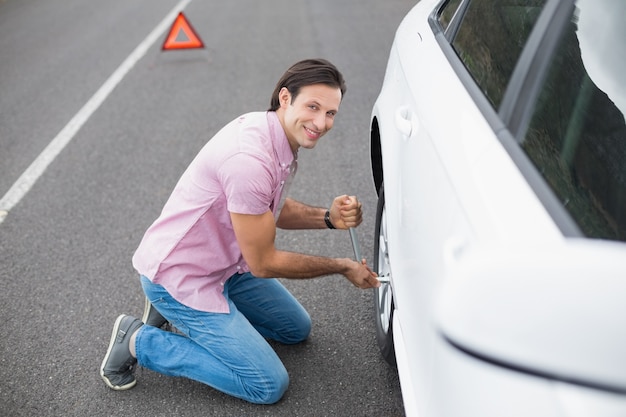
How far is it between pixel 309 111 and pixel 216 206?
46 centimetres

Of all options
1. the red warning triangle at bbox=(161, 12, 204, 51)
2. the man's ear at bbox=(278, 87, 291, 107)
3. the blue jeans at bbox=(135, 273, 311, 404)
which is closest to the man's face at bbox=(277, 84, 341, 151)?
the man's ear at bbox=(278, 87, 291, 107)

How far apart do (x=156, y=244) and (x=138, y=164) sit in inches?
92.5

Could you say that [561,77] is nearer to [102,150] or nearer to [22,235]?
[22,235]

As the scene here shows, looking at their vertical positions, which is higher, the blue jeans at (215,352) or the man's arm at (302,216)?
the man's arm at (302,216)

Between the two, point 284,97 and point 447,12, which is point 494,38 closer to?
point 447,12

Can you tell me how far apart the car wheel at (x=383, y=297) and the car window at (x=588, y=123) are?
3.32 ft

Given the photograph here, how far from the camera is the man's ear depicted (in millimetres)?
2469

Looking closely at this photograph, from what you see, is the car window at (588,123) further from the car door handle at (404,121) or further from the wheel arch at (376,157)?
the wheel arch at (376,157)

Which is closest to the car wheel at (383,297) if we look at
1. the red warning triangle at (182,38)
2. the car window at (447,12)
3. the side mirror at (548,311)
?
the car window at (447,12)

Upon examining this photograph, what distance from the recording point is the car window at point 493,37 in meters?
1.84

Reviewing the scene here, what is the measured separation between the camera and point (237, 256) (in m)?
2.69

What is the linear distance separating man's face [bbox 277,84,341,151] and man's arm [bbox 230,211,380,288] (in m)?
0.29

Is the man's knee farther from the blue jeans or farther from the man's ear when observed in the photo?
the man's ear

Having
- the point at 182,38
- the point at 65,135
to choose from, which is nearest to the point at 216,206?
the point at 65,135
